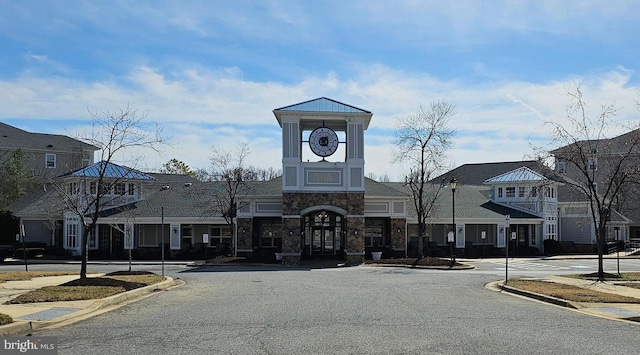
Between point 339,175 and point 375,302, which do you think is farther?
point 339,175

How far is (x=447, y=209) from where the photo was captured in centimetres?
5125

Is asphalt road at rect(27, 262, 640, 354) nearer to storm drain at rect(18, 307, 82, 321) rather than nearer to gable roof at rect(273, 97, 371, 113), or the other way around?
storm drain at rect(18, 307, 82, 321)

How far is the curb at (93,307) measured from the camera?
12.4m

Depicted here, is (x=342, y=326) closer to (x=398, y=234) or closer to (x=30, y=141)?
(x=398, y=234)

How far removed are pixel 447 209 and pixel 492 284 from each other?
25.7 meters

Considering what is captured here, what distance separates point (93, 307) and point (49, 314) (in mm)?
1669

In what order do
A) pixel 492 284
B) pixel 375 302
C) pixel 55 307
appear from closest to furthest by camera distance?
pixel 55 307 → pixel 375 302 → pixel 492 284

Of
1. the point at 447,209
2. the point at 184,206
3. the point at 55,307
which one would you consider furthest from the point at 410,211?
the point at 55,307

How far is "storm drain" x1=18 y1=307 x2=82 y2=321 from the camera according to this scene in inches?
540

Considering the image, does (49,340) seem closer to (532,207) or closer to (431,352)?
(431,352)

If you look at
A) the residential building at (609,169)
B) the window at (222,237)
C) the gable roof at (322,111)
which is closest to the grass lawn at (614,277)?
the residential building at (609,169)

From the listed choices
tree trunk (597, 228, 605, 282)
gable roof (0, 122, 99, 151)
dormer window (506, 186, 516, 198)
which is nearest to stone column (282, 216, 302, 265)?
tree trunk (597, 228, 605, 282)

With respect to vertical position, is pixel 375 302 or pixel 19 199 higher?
pixel 19 199

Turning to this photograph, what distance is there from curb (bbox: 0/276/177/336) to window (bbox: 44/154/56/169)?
4243 cm
